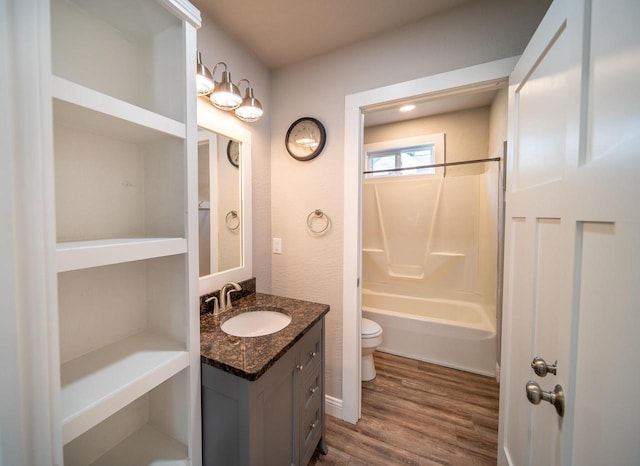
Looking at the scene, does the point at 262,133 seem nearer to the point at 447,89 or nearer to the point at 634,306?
the point at 447,89

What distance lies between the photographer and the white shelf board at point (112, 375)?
59cm

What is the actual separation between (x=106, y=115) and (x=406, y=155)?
291 centimetres

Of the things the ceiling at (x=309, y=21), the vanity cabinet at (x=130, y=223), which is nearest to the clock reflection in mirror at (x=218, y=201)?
the vanity cabinet at (x=130, y=223)

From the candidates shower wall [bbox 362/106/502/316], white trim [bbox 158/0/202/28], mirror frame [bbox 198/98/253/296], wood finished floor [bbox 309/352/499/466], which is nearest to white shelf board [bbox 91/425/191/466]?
mirror frame [bbox 198/98/253/296]

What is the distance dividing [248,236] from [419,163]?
232 cm

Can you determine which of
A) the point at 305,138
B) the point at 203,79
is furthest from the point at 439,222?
the point at 203,79

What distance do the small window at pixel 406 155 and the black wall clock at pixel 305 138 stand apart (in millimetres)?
1160

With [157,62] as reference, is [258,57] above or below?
above

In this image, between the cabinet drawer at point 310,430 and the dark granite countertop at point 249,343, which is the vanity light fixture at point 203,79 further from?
the cabinet drawer at point 310,430

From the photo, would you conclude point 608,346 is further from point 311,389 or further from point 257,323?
point 257,323

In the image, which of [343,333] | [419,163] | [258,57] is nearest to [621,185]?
[343,333]

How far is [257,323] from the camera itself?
54.2 inches

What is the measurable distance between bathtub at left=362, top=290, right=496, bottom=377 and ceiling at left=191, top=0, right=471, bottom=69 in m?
2.37

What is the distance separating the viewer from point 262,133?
1721 mm
